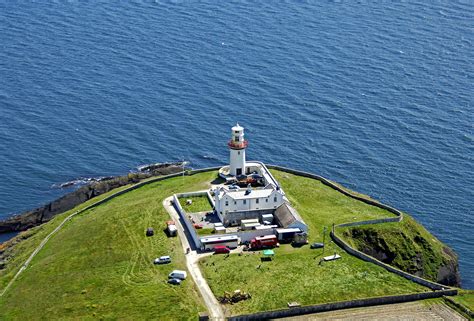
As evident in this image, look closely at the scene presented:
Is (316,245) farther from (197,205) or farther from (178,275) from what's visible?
(197,205)

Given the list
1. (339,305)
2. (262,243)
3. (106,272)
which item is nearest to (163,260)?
(106,272)

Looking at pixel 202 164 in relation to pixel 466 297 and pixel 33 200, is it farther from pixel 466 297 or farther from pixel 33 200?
pixel 466 297

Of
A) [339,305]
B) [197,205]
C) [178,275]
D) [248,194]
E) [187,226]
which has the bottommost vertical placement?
[339,305]

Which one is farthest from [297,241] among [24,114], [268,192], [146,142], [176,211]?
[24,114]

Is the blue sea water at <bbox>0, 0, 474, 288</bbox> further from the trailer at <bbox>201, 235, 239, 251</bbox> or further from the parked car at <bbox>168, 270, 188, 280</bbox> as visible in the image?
the parked car at <bbox>168, 270, 188, 280</bbox>

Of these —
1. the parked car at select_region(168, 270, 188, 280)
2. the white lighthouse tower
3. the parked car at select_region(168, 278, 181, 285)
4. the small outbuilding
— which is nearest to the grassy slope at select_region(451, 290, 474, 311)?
the parked car at select_region(168, 270, 188, 280)

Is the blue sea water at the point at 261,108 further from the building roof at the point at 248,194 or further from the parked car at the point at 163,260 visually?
the parked car at the point at 163,260
